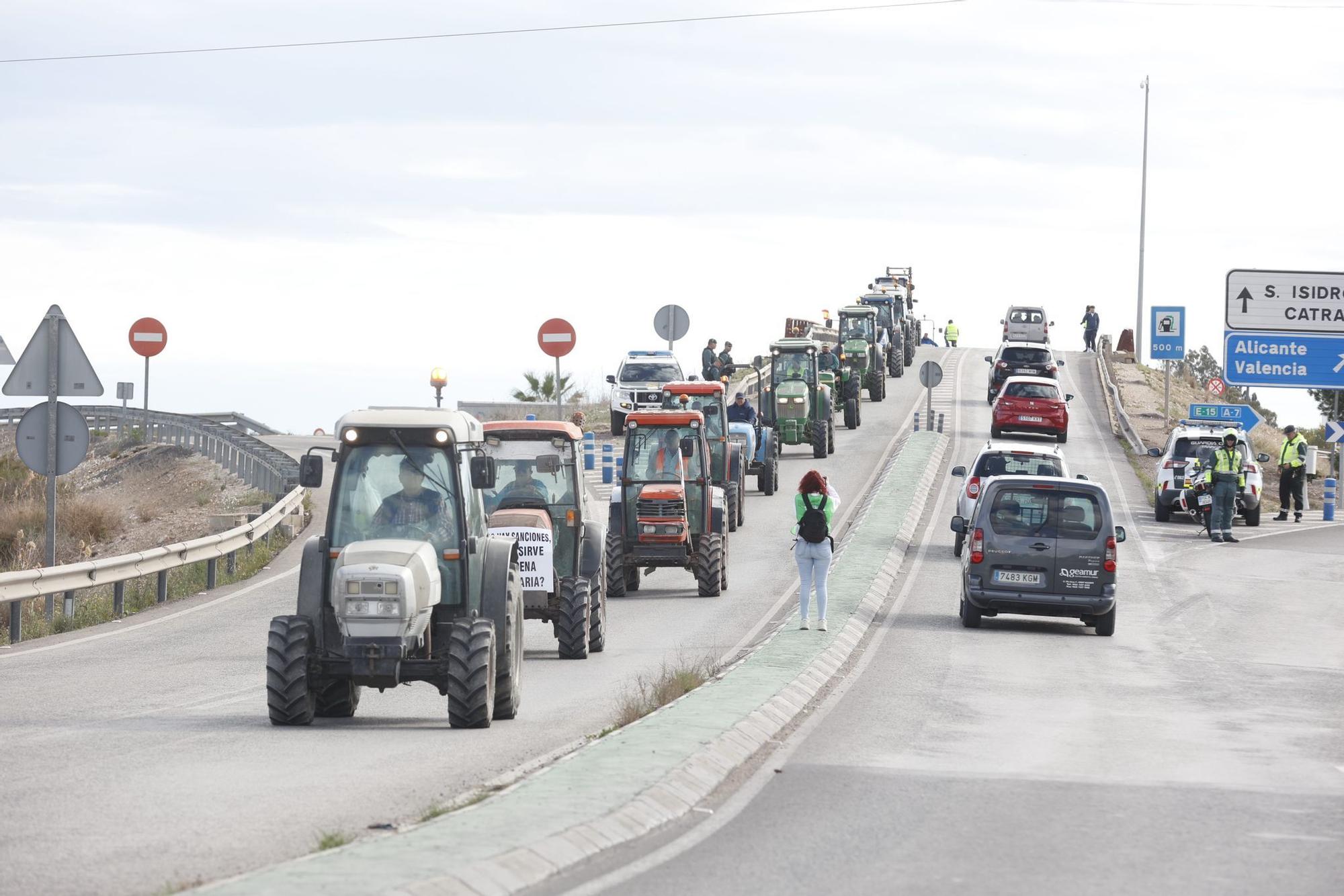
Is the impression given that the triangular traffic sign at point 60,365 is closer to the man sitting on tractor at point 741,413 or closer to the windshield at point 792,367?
the man sitting on tractor at point 741,413

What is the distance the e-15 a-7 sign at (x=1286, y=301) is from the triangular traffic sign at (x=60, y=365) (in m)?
20.3

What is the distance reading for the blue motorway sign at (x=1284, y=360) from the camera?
31.8 meters

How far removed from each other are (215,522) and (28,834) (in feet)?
65.5

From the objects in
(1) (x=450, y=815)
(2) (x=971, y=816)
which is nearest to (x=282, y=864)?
(1) (x=450, y=815)

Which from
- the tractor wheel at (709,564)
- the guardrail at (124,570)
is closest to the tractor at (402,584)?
the guardrail at (124,570)

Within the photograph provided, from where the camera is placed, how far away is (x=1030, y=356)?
53094 millimetres

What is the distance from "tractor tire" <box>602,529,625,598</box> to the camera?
23.9m

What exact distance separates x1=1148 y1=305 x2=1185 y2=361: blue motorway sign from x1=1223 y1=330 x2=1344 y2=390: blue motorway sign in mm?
13979

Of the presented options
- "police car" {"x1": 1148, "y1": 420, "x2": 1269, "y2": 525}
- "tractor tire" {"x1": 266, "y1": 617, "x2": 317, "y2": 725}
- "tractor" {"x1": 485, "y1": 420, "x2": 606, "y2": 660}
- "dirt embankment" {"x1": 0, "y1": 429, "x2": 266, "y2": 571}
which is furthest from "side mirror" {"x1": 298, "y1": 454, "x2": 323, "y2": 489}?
"police car" {"x1": 1148, "y1": 420, "x2": 1269, "y2": 525}

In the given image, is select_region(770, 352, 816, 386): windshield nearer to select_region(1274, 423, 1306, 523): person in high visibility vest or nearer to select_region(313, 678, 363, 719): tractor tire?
select_region(1274, 423, 1306, 523): person in high visibility vest

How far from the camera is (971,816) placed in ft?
31.2

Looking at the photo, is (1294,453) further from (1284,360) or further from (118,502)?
(118,502)

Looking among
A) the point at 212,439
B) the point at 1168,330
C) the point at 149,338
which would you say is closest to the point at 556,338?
the point at 149,338

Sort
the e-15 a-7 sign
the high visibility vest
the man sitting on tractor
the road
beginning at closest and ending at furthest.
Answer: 1. the road
2. the e-15 a-7 sign
3. the man sitting on tractor
4. the high visibility vest
